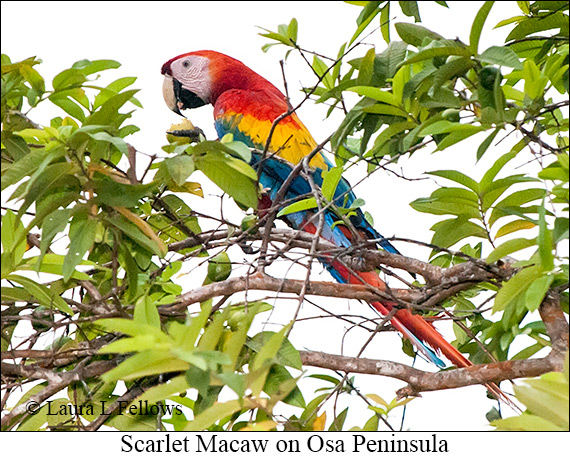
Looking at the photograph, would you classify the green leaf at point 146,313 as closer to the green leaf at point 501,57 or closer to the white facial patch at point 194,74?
the green leaf at point 501,57

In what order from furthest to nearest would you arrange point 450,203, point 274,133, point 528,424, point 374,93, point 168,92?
point 168,92
point 274,133
point 450,203
point 374,93
point 528,424

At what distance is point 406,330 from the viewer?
4.18ft

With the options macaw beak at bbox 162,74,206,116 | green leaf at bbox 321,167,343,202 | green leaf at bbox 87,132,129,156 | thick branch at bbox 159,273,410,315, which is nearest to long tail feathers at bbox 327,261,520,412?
thick branch at bbox 159,273,410,315

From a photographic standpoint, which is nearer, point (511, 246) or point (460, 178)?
point (511, 246)

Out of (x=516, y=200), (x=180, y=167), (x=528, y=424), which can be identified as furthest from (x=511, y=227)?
(x=180, y=167)

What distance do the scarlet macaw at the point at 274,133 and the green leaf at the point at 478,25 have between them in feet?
1.04

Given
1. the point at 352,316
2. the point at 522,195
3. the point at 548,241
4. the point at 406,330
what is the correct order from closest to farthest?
the point at 548,241 → the point at 522,195 → the point at 352,316 → the point at 406,330

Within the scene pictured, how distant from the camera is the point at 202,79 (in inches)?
77.9

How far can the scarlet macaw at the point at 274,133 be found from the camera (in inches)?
50.1

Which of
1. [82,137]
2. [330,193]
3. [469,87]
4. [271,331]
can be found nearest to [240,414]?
[271,331]

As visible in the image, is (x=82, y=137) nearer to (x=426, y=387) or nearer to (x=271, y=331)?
(x=271, y=331)

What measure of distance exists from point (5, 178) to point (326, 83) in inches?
22.0

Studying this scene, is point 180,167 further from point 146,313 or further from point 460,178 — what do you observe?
point 460,178

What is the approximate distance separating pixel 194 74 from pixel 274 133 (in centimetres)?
52
